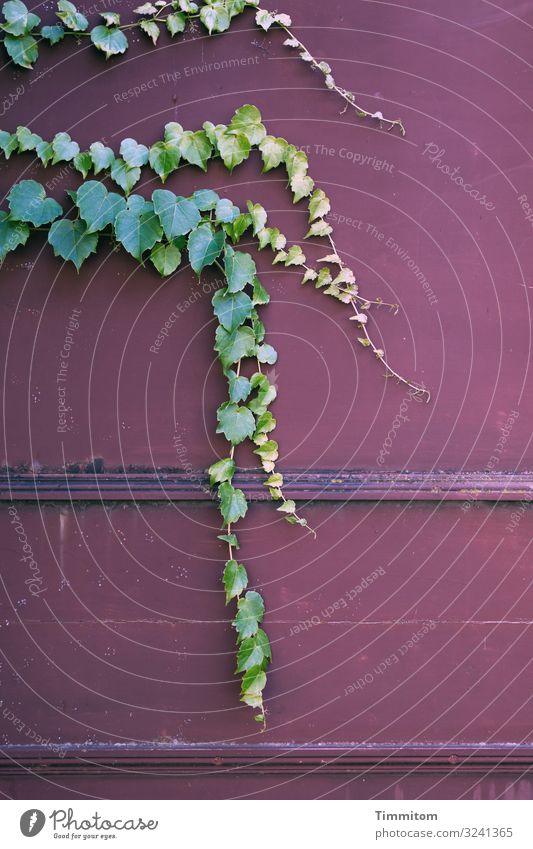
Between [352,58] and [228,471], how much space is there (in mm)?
1130

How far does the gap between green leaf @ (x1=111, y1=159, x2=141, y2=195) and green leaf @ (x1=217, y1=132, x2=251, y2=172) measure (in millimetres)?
223

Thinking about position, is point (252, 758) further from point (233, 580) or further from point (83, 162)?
point (83, 162)

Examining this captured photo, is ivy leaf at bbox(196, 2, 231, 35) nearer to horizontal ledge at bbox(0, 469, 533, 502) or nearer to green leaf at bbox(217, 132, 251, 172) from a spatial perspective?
green leaf at bbox(217, 132, 251, 172)

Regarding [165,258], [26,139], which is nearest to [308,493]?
[165,258]

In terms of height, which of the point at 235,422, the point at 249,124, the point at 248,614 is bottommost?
the point at 248,614

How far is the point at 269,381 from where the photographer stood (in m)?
2.09

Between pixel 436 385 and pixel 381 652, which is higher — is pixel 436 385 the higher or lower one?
the higher one

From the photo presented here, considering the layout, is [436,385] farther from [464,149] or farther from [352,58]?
[352,58]

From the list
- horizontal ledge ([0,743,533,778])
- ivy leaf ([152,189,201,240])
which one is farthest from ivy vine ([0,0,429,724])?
horizontal ledge ([0,743,533,778])

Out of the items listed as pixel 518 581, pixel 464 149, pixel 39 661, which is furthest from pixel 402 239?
pixel 39 661

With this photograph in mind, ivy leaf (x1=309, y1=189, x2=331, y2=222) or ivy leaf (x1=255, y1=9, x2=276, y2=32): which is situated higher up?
ivy leaf (x1=255, y1=9, x2=276, y2=32)

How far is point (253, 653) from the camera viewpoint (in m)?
2.04

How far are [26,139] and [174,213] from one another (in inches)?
17.2

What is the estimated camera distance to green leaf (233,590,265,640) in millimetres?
2041
